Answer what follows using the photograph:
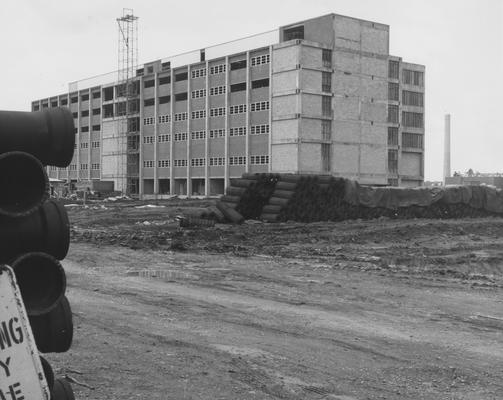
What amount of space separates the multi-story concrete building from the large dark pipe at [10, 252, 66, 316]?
5631 cm

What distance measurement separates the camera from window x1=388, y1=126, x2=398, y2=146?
67438 millimetres

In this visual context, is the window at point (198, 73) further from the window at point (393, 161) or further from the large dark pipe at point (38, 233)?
the large dark pipe at point (38, 233)

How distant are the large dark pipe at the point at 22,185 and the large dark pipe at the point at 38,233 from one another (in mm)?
111

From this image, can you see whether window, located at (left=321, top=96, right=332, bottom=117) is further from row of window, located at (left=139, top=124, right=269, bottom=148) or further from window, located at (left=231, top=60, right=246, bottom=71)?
window, located at (left=231, top=60, right=246, bottom=71)

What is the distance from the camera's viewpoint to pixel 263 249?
18750 mm

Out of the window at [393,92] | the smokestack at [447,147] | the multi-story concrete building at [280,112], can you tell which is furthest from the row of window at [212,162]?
the smokestack at [447,147]

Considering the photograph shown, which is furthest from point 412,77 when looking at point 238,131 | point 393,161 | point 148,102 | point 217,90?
point 148,102

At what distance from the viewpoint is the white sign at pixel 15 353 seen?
7.68 ft

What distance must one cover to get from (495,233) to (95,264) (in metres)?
17.1

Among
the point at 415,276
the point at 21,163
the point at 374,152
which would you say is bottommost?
the point at 415,276

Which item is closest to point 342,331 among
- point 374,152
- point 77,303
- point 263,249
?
point 77,303

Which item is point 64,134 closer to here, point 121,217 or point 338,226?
point 338,226

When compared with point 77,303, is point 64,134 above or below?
above

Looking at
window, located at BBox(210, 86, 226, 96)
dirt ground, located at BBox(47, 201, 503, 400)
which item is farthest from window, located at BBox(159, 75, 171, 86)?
dirt ground, located at BBox(47, 201, 503, 400)
